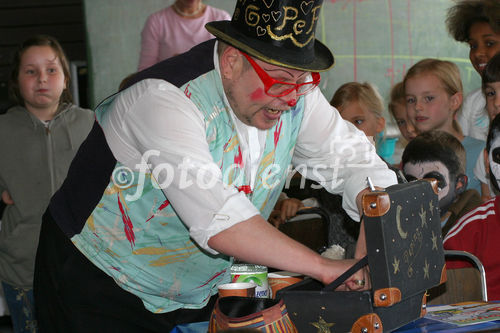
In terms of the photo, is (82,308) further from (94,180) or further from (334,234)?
(334,234)

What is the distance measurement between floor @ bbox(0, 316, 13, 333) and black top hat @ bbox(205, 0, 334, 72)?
3371 millimetres

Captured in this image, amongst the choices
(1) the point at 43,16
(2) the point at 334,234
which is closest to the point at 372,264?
(2) the point at 334,234

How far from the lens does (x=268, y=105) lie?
170cm

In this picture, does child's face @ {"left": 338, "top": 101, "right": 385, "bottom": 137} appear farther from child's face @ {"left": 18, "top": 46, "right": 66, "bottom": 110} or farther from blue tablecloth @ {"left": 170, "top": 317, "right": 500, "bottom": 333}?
blue tablecloth @ {"left": 170, "top": 317, "right": 500, "bottom": 333}

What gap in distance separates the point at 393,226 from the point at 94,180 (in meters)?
0.84

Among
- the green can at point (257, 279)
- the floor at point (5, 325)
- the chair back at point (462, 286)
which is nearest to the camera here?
the green can at point (257, 279)

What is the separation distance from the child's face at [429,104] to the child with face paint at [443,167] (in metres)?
A: 0.64

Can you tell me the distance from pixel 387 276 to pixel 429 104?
2.90m

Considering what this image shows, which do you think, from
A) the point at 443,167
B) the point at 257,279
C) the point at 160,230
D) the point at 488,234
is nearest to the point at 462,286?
the point at 488,234

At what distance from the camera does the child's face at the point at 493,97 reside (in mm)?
3252

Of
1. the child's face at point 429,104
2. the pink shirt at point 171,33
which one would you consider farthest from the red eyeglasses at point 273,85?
the pink shirt at point 171,33

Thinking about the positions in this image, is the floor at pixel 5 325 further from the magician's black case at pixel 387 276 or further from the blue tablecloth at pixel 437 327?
the magician's black case at pixel 387 276

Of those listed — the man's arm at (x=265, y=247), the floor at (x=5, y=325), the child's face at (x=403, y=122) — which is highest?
the child's face at (x=403, y=122)

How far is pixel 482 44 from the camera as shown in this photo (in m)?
4.02
